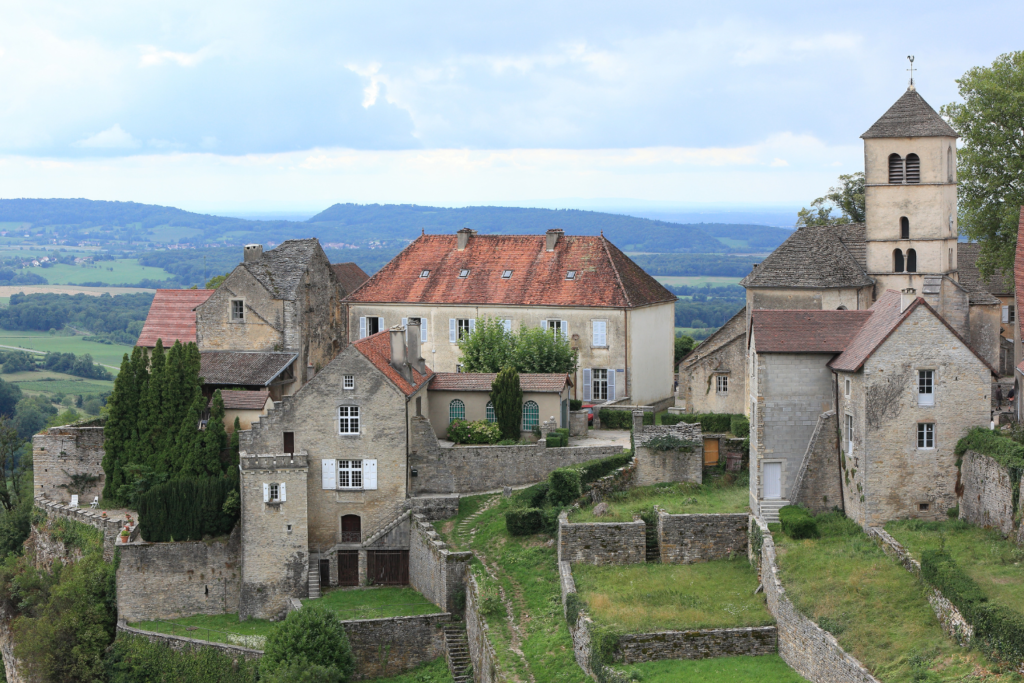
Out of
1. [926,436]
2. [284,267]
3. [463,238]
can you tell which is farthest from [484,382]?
[926,436]

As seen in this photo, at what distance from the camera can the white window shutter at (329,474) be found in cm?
4884

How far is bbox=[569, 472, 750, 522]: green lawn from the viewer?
41875 mm

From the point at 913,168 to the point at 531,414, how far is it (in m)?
19.4

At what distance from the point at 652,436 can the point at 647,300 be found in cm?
1903

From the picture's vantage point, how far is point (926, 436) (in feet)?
121

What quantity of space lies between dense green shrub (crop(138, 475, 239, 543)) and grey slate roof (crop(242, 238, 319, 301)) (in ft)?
46.2

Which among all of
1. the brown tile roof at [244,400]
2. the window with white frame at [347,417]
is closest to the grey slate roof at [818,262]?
the window with white frame at [347,417]

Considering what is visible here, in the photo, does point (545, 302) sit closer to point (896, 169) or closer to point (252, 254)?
point (252, 254)

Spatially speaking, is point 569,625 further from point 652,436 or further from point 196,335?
point 196,335

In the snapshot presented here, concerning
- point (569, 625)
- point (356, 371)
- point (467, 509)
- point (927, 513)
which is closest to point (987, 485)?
point (927, 513)

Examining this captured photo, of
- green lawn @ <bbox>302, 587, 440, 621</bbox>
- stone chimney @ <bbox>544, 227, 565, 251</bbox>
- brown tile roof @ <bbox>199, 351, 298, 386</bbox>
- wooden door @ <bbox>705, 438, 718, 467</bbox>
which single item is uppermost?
stone chimney @ <bbox>544, 227, 565, 251</bbox>

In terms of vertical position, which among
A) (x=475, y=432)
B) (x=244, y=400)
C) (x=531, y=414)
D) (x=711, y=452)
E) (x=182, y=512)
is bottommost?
(x=182, y=512)

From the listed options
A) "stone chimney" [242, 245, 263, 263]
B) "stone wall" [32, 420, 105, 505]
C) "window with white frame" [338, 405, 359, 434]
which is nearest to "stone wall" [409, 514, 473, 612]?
"window with white frame" [338, 405, 359, 434]

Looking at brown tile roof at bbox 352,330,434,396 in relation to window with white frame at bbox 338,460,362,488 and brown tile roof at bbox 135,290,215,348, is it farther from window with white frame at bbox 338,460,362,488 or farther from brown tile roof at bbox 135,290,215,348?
brown tile roof at bbox 135,290,215,348
